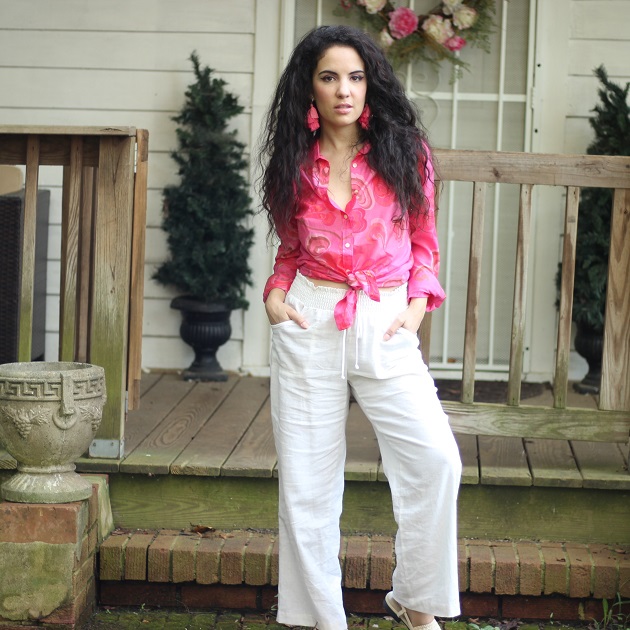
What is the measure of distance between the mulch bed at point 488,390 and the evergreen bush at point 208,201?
42.8 inches

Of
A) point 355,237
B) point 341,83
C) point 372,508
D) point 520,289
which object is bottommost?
point 372,508

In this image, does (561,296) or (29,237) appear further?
(29,237)

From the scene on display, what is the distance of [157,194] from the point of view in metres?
5.33

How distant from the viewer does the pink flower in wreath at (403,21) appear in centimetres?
506

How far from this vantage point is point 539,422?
11.8 ft

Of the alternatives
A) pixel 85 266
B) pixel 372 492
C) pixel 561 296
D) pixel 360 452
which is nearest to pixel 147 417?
pixel 85 266

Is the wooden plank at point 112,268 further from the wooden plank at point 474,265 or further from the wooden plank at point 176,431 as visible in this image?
the wooden plank at point 474,265

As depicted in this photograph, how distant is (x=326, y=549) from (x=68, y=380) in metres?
0.91

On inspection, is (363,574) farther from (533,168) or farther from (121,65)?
(121,65)

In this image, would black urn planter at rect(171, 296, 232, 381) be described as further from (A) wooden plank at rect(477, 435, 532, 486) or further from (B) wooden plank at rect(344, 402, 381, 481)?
(A) wooden plank at rect(477, 435, 532, 486)

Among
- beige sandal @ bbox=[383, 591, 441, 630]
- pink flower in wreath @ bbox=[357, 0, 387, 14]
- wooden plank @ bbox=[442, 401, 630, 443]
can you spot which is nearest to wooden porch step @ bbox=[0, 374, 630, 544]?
wooden plank @ bbox=[442, 401, 630, 443]

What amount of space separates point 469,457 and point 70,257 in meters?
1.52

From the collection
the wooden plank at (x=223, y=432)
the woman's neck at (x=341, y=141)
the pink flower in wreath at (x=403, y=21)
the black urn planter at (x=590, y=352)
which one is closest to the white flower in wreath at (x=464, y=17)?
the pink flower in wreath at (x=403, y=21)

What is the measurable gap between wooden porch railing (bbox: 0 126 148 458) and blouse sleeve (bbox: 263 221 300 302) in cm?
79
